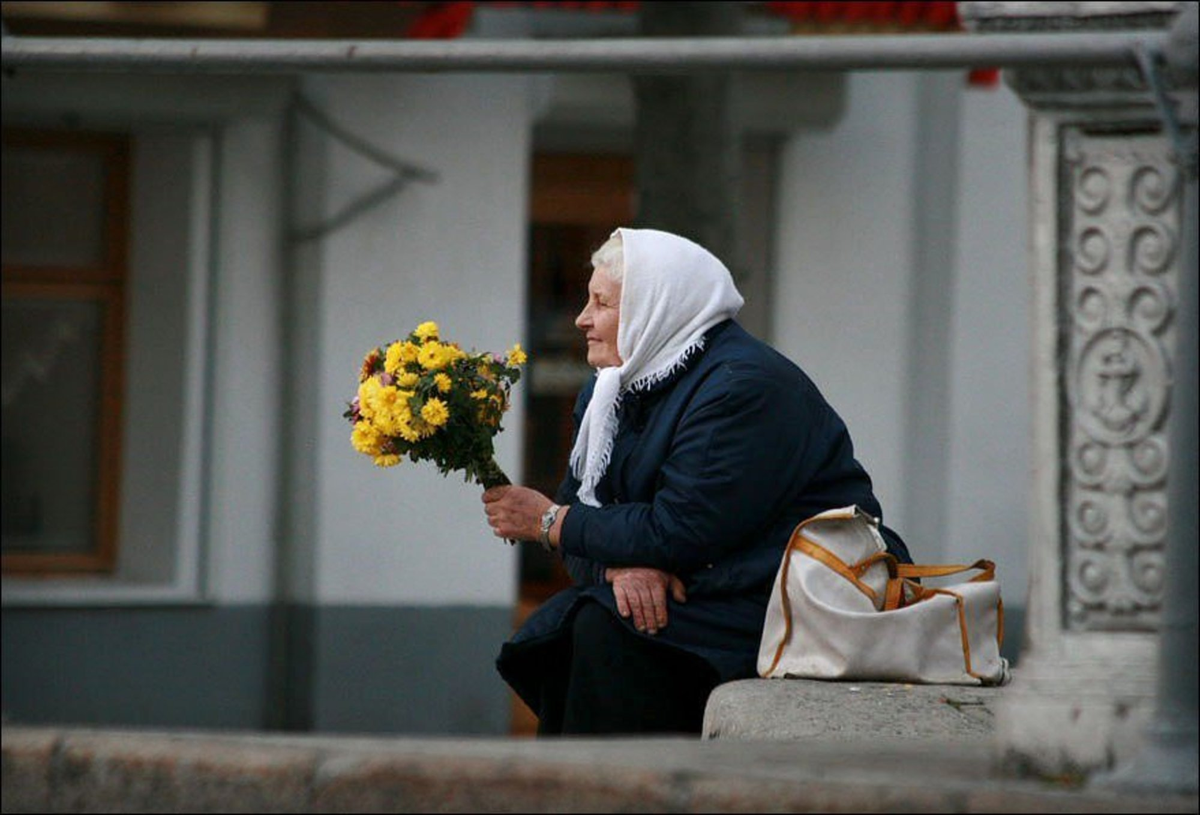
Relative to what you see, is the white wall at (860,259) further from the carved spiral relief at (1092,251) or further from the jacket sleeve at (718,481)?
the carved spiral relief at (1092,251)

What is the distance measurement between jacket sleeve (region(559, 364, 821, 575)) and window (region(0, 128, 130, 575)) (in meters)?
5.63

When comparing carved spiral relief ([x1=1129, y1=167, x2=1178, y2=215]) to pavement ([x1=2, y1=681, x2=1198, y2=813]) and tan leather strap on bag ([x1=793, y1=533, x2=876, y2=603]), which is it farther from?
tan leather strap on bag ([x1=793, y1=533, x2=876, y2=603])

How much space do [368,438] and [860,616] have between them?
3.62 ft

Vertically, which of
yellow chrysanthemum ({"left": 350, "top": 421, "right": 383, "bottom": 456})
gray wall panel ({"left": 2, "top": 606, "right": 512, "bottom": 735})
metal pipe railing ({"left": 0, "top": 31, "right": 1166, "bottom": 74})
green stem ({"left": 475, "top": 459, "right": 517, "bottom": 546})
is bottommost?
gray wall panel ({"left": 2, "top": 606, "right": 512, "bottom": 735})

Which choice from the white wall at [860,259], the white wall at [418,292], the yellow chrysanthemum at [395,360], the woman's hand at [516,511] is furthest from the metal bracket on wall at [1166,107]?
the white wall at [860,259]

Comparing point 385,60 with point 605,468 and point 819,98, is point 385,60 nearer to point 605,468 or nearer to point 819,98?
point 605,468

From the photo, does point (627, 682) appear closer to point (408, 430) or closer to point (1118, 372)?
point (408, 430)

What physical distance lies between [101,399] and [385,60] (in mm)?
5741

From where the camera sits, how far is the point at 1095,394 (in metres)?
3.61

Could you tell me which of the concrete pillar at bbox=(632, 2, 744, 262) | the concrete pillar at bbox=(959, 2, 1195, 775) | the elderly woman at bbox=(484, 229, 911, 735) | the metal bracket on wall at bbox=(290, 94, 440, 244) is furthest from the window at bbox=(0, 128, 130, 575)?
the concrete pillar at bbox=(959, 2, 1195, 775)

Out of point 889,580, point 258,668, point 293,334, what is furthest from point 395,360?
point 258,668

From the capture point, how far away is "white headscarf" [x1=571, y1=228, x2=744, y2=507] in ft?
16.7

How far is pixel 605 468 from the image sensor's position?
5.17 m

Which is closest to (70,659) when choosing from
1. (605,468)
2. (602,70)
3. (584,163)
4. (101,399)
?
(101,399)
